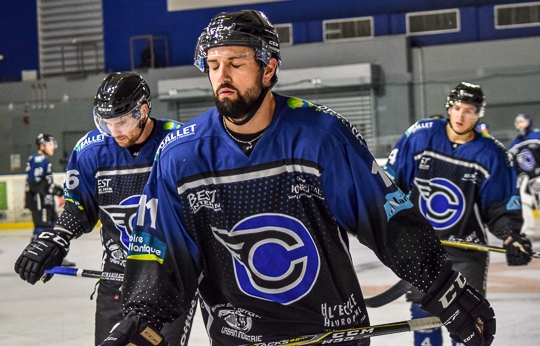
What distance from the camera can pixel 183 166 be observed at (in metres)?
1.84

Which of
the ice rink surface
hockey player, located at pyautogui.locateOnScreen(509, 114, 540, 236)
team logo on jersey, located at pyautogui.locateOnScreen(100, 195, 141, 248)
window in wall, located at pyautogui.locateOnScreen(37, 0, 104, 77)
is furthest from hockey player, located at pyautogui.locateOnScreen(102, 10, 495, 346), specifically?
window in wall, located at pyautogui.locateOnScreen(37, 0, 104, 77)

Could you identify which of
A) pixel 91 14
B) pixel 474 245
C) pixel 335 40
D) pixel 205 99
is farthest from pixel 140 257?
pixel 91 14

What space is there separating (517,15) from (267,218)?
41.1 ft

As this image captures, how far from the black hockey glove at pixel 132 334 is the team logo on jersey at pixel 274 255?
256 mm

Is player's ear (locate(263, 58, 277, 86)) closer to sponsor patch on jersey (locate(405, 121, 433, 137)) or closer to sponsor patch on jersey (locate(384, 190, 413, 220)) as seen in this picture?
sponsor patch on jersey (locate(384, 190, 413, 220))

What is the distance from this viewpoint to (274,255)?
72.0 inches

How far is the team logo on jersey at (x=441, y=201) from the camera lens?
3.66 m

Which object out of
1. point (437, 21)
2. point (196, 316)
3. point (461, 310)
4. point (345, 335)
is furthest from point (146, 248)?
point (437, 21)

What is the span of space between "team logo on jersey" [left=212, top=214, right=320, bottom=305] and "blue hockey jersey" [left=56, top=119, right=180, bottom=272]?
1038 mm

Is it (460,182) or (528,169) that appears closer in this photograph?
(460,182)

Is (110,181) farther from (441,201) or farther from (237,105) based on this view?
(441,201)

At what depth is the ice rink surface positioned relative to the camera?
436cm

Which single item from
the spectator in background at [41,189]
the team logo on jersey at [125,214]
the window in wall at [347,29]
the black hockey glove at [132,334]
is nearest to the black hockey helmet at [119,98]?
the team logo on jersey at [125,214]

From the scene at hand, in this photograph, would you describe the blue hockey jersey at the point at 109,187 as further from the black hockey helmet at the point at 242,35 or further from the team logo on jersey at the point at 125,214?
the black hockey helmet at the point at 242,35
